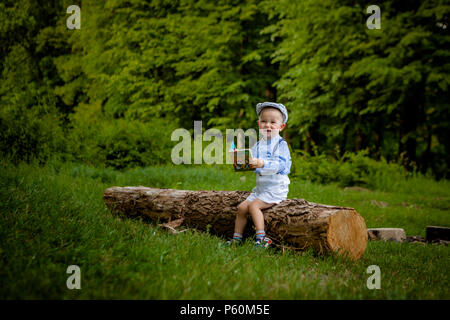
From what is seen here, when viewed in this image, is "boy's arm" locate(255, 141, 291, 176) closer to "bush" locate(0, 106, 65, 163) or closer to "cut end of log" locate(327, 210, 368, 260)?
"cut end of log" locate(327, 210, 368, 260)

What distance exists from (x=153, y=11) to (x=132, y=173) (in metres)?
13.2

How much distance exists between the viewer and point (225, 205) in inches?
189

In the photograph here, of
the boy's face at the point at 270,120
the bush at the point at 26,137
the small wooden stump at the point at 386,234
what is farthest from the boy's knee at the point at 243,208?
the bush at the point at 26,137

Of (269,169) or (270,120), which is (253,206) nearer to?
(269,169)

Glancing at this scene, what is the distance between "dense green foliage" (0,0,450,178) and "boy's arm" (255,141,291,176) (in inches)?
326

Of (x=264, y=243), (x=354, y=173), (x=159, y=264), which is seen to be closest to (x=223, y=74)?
(x=354, y=173)

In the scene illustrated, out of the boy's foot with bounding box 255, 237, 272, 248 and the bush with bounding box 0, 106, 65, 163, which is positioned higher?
the bush with bounding box 0, 106, 65, 163

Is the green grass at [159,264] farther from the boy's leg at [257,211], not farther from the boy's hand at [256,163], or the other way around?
the boy's hand at [256,163]

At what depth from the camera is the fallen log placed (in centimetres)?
394

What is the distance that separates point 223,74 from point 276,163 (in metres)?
13.4

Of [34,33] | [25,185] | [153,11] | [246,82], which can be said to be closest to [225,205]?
[25,185]

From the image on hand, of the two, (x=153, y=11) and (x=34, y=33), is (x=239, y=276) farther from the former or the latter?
(x=34, y=33)

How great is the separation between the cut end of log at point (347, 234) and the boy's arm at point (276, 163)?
923 millimetres

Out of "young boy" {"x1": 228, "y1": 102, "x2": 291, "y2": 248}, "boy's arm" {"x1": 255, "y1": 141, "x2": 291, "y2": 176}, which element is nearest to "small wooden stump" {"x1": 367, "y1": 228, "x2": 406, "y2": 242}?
"young boy" {"x1": 228, "y1": 102, "x2": 291, "y2": 248}
